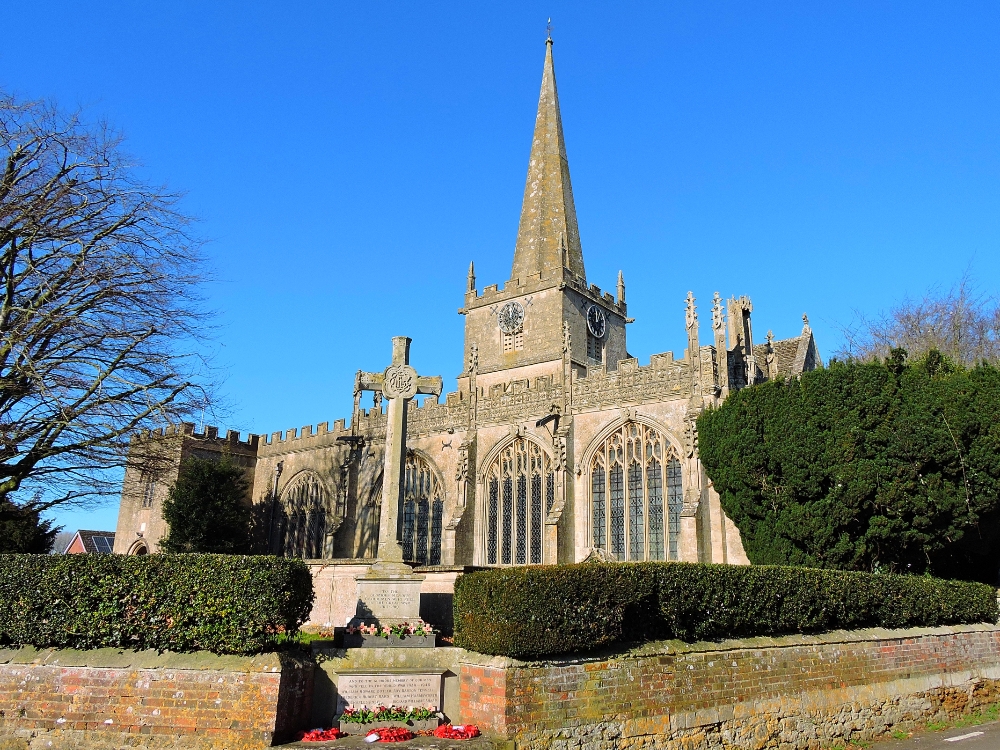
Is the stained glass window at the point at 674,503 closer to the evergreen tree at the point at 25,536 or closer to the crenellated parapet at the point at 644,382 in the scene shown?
the crenellated parapet at the point at 644,382

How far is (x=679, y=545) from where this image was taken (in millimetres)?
22062

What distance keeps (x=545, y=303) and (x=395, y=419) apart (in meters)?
19.8

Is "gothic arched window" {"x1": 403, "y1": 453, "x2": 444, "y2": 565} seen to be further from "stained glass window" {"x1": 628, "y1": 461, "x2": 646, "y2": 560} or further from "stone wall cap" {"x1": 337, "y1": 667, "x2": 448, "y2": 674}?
"stone wall cap" {"x1": 337, "y1": 667, "x2": 448, "y2": 674}

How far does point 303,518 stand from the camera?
35.1m

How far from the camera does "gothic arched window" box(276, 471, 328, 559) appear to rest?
113 ft

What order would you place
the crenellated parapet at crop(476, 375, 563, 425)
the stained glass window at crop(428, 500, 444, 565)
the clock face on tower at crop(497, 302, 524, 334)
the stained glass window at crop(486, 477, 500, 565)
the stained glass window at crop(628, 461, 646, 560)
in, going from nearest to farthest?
the stained glass window at crop(628, 461, 646, 560)
the crenellated parapet at crop(476, 375, 563, 425)
the stained glass window at crop(486, 477, 500, 565)
the stained glass window at crop(428, 500, 444, 565)
the clock face on tower at crop(497, 302, 524, 334)

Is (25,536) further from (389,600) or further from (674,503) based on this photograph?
(389,600)

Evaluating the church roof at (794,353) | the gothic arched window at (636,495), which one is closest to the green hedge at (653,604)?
the gothic arched window at (636,495)

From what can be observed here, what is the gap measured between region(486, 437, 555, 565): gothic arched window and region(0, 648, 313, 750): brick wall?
17435 millimetres

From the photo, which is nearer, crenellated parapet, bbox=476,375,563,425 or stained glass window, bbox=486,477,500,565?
crenellated parapet, bbox=476,375,563,425

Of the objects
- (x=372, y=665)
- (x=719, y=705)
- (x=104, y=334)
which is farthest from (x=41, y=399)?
(x=719, y=705)

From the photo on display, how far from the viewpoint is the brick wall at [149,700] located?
8.63 meters

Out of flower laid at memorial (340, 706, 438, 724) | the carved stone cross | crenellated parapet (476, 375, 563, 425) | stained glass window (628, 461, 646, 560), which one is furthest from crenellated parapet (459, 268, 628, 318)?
flower laid at memorial (340, 706, 438, 724)

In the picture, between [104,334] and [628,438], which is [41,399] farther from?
[628,438]
